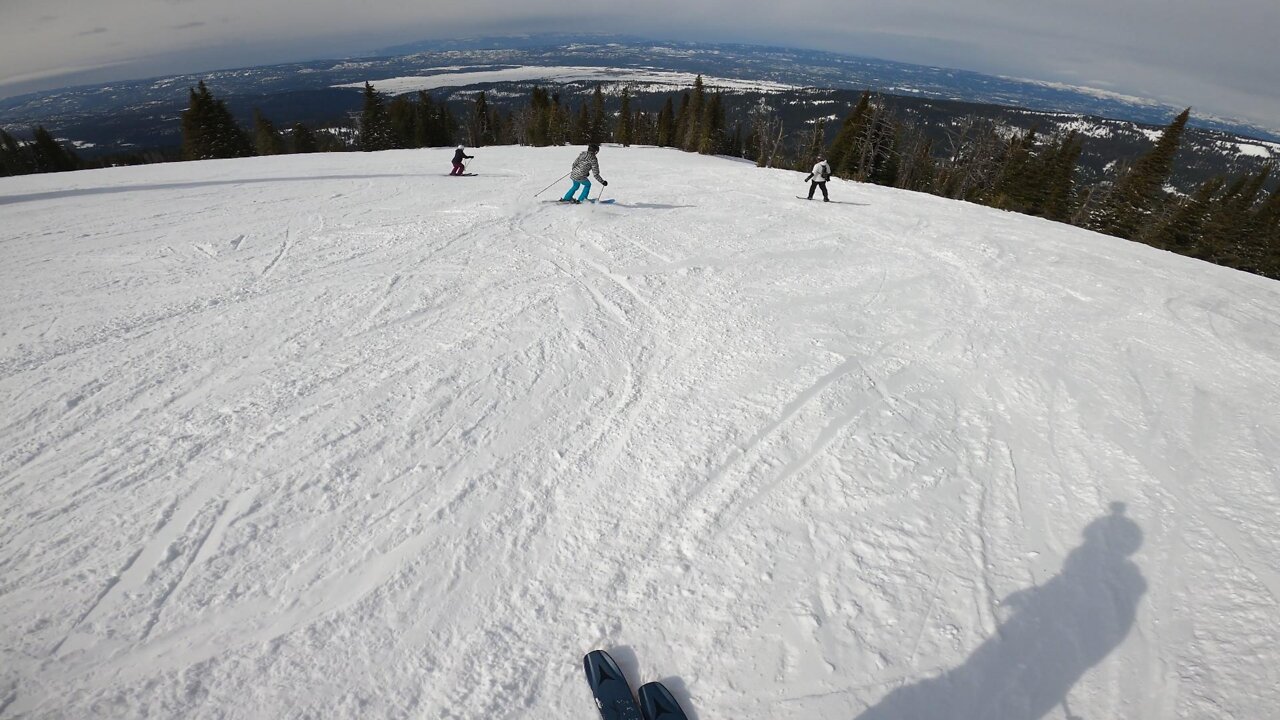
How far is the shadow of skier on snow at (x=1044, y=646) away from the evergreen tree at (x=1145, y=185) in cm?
4108

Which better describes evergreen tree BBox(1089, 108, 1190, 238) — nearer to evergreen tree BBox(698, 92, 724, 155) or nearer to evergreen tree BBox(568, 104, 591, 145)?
evergreen tree BBox(698, 92, 724, 155)

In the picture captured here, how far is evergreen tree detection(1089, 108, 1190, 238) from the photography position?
3159cm

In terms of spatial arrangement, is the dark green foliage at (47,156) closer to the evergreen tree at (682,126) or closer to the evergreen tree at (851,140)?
the evergreen tree at (682,126)

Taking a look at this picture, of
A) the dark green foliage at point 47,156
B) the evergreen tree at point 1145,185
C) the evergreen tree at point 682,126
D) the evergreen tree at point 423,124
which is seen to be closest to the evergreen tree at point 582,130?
the evergreen tree at point 682,126

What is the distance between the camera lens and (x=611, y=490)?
4.38 m

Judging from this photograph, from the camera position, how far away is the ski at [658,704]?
9.55 feet

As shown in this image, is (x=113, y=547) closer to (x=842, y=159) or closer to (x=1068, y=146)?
(x=842, y=159)

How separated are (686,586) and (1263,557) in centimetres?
514

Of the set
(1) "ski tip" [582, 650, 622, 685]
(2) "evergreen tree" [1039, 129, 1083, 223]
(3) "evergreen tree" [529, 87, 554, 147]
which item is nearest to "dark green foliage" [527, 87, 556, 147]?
(3) "evergreen tree" [529, 87, 554, 147]

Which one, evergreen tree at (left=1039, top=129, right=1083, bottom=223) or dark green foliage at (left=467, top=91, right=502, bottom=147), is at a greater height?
dark green foliage at (left=467, top=91, right=502, bottom=147)

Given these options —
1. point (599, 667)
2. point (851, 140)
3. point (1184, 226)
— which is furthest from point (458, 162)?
point (1184, 226)

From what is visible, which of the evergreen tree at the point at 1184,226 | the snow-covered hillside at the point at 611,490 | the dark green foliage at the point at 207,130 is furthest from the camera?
the dark green foliage at the point at 207,130

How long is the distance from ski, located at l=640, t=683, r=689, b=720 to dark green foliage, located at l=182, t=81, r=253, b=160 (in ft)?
157

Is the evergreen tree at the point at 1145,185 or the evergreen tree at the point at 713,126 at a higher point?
the evergreen tree at the point at 713,126
